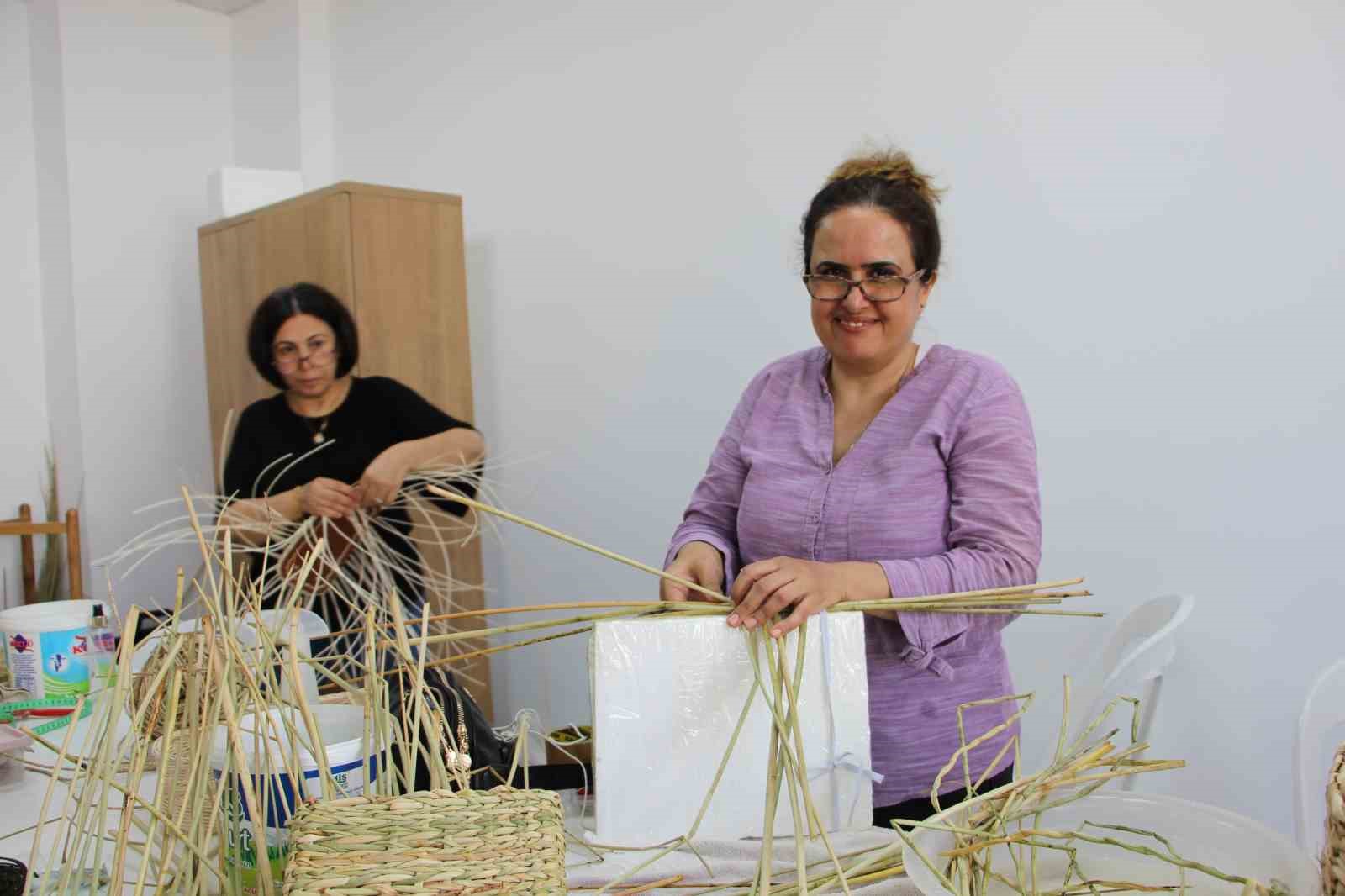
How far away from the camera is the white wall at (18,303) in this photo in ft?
11.9

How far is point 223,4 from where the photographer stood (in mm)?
3887

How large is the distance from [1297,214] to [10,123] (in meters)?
3.75

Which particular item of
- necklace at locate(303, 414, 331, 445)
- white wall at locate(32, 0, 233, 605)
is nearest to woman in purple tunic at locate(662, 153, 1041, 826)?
necklace at locate(303, 414, 331, 445)

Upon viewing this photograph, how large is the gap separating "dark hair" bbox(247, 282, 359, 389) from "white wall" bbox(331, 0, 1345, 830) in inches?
32.0

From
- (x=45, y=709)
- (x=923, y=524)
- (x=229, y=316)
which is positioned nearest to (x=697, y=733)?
(x=923, y=524)

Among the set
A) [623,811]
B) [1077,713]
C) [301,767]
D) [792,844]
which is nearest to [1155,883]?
[792,844]

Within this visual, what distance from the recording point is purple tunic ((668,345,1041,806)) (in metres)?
1.29

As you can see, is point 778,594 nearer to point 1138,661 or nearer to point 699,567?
point 699,567

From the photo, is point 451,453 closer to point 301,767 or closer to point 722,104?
point 722,104

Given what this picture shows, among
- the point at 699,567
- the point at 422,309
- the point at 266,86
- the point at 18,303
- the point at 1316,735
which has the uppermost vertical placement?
the point at 266,86

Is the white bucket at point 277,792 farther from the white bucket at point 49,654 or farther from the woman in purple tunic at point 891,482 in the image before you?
the white bucket at point 49,654

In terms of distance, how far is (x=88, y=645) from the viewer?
5.53 feet

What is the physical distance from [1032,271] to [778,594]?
149 cm

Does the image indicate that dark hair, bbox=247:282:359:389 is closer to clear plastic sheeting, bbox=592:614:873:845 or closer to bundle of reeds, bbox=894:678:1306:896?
clear plastic sheeting, bbox=592:614:873:845
